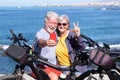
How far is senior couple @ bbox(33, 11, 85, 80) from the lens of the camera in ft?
15.5

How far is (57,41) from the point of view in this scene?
488 cm

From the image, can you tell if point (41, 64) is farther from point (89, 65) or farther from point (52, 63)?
point (89, 65)

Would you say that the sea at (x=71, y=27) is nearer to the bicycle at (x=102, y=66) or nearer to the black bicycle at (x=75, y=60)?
the black bicycle at (x=75, y=60)

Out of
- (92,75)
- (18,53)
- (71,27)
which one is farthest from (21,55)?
(71,27)

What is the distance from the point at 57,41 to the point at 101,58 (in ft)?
3.10

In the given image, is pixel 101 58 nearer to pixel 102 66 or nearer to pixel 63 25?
pixel 102 66

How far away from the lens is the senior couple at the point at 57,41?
4.73m

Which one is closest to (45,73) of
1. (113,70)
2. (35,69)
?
(35,69)

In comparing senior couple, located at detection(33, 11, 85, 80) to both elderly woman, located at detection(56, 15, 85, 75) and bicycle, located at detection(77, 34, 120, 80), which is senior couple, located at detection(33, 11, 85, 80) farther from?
bicycle, located at detection(77, 34, 120, 80)

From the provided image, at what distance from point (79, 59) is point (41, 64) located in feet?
1.87

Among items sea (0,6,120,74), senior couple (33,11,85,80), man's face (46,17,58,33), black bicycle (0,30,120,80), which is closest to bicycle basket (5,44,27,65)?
black bicycle (0,30,120,80)

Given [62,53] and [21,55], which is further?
[62,53]

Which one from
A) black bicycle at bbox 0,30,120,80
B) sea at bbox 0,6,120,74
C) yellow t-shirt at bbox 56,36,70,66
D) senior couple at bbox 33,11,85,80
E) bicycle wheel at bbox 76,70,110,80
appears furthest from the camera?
sea at bbox 0,6,120,74

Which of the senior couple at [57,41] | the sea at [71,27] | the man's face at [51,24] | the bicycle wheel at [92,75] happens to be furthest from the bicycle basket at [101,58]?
the sea at [71,27]
